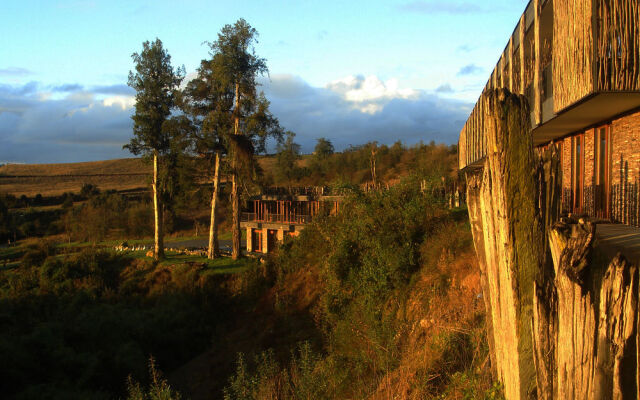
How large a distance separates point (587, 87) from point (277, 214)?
27.7m

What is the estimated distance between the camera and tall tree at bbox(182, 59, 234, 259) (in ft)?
80.5

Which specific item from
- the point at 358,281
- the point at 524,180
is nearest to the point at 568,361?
the point at 524,180

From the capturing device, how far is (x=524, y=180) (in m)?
2.21

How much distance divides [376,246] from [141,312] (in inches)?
413

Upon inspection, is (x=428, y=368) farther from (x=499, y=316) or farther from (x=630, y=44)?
(x=630, y=44)

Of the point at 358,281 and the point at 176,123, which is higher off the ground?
the point at 176,123

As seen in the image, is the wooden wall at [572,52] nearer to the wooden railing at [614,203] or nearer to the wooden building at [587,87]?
the wooden building at [587,87]

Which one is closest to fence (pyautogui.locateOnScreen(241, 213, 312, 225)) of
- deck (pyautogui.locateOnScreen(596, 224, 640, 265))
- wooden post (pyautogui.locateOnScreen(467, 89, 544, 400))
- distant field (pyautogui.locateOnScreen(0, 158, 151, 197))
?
deck (pyautogui.locateOnScreen(596, 224, 640, 265))

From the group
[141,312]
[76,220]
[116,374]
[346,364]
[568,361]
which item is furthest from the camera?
[76,220]

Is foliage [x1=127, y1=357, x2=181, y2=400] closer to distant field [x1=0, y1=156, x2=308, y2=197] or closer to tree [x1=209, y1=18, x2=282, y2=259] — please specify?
tree [x1=209, y1=18, x2=282, y2=259]

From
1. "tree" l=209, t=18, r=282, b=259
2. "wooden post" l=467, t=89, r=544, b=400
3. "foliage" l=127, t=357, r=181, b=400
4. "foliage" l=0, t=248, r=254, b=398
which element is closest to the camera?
"wooden post" l=467, t=89, r=544, b=400

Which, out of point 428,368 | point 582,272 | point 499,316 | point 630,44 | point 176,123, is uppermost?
point 176,123

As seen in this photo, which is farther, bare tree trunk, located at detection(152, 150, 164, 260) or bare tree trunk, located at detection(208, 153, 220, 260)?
bare tree trunk, located at detection(152, 150, 164, 260)

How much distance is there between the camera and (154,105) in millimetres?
25859
